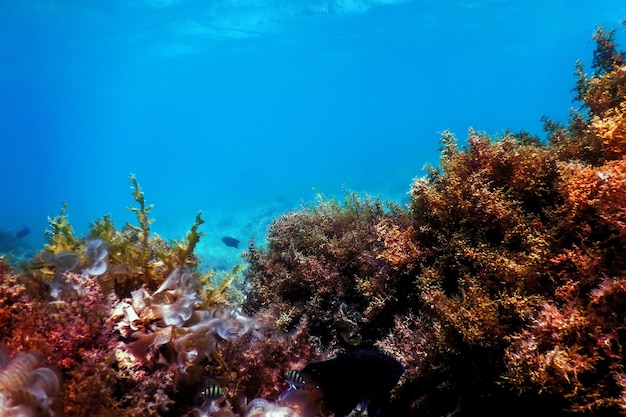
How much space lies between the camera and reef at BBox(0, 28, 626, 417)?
2309 millimetres

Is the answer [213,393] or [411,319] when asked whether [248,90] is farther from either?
[213,393]

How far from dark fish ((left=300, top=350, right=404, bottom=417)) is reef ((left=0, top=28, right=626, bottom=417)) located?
1 cm

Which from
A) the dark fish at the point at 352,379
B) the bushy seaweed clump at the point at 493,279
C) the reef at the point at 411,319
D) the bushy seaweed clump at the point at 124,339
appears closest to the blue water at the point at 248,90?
the bushy seaweed clump at the point at 493,279

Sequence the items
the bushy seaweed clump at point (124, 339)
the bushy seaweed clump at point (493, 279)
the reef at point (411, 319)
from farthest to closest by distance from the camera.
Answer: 1. the bushy seaweed clump at point (493, 279)
2. the reef at point (411, 319)
3. the bushy seaweed clump at point (124, 339)

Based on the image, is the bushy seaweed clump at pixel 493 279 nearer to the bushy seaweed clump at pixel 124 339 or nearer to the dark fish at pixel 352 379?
the dark fish at pixel 352 379

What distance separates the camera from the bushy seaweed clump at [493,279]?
246 cm

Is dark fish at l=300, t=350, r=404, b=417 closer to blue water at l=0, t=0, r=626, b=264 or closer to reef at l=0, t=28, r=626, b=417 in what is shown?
reef at l=0, t=28, r=626, b=417

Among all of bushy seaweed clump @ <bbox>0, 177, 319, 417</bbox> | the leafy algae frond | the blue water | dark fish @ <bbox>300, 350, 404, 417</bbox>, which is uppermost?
the blue water

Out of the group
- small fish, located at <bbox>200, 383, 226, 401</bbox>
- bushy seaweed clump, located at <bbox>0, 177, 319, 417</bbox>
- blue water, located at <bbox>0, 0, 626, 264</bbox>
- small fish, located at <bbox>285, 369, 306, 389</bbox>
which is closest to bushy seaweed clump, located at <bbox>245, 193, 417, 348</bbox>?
bushy seaweed clump, located at <bbox>0, 177, 319, 417</bbox>

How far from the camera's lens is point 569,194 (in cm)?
296

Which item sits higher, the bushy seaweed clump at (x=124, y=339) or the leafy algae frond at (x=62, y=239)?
the leafy algae frond at (x=62, y=239)

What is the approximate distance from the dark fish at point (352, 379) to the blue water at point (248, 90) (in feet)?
15.4

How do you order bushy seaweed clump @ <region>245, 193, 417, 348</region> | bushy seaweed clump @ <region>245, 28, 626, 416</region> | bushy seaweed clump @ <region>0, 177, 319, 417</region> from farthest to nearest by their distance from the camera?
bushy seaweed clump @ <region>245, 193, 417, 348</region>
bushy seaweed clump @ <region>245, 28, 626, 416</region>
bushy seaweed clump @ <region>0, 177, 319, 417</region>

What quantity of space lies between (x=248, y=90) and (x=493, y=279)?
498 feet
